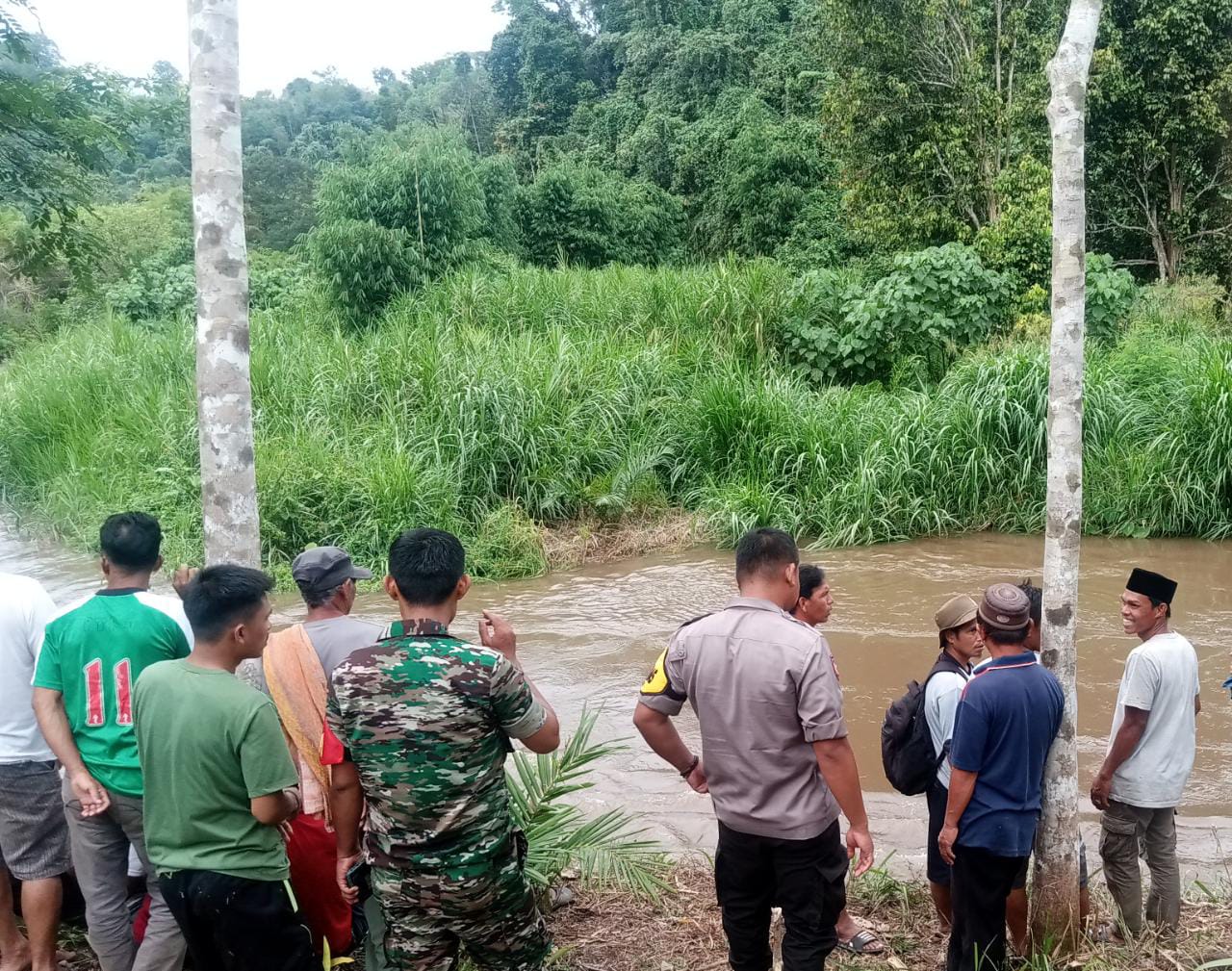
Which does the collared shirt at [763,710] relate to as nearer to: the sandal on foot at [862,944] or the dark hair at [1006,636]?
the dark hair at [1006,636]

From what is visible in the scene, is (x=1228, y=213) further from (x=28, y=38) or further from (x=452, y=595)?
(x=452, y=595)

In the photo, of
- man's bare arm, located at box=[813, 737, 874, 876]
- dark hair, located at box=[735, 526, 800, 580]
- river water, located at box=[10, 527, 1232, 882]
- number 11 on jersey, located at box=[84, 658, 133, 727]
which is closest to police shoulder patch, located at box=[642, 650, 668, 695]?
dark hair, located at box=[735, 526, 800, 580]

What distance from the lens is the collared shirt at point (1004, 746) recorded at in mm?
3223

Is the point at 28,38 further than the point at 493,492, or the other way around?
the point at 493,492

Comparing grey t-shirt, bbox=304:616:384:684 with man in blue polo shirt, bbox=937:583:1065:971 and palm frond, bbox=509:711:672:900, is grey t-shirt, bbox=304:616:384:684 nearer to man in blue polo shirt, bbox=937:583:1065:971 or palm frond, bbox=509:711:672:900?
palm frond, bbox=509:711:672:900

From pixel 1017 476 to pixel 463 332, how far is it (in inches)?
272

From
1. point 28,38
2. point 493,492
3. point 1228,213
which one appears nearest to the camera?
point 28,38

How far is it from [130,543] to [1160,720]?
134 inches

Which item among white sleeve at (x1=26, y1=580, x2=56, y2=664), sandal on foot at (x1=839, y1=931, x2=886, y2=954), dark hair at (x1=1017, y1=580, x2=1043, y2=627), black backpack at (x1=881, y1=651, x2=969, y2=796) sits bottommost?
sandal on foot at (x1=839, y1=931, x2=886, y2=954)

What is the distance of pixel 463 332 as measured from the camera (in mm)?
13961

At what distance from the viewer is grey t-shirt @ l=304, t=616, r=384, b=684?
3.36 meters

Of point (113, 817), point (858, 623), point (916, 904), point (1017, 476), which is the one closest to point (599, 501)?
point (858, 623)

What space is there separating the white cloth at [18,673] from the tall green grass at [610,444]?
699 centimetres

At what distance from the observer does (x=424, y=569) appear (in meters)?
2.74
